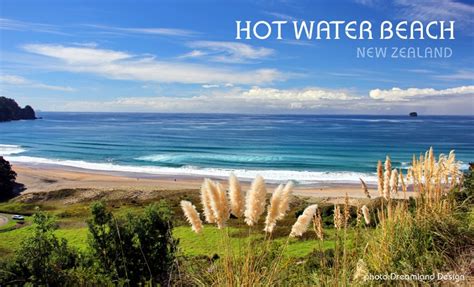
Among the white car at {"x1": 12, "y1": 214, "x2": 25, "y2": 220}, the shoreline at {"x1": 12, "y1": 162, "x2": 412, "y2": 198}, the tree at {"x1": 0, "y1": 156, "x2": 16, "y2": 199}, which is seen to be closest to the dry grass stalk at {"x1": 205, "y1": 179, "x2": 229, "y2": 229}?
the white car at {"x1": 12, "y1": 214, "x2": 25, "y2": 220}

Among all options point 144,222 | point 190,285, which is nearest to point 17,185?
point 144,222

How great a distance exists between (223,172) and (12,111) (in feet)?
420

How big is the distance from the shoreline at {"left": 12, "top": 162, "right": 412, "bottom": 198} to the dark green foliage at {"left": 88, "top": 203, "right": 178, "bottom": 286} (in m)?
23.3

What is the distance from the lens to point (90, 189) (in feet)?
115

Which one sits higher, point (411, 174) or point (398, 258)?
point (411, 174)

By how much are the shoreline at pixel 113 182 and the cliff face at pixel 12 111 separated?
107 meters

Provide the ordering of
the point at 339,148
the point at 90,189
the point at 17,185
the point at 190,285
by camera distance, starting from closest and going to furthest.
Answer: the point at 190,285 < the point at 90,189 < the point at 17,185 < the point at 339,148

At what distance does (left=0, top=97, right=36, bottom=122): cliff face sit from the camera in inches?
5487

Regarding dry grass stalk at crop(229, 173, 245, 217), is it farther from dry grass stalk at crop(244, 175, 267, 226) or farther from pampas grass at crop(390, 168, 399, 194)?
pampas grass at crop(390, 168, 399, 194)

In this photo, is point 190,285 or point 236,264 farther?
point 190,285

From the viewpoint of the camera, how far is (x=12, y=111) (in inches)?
5709

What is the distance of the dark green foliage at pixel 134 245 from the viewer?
25.4 ft

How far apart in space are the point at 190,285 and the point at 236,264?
3.21 feet

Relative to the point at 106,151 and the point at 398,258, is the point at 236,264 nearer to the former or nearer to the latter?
the point at 398,258
